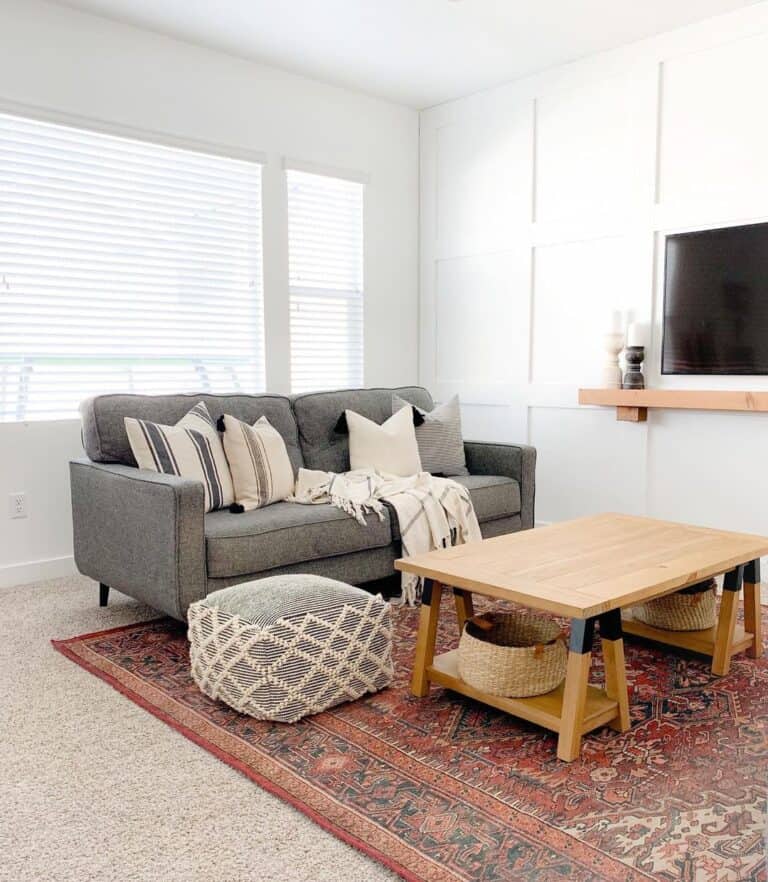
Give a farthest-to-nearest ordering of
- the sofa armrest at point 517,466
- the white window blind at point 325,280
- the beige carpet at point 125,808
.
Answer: the white window blind at point 325,280 < the sofa armrest at point 517,466 < the beige carpet at point 125,808

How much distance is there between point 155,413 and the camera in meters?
3.48

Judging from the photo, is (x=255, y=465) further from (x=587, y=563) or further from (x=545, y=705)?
(x=545, y=705)

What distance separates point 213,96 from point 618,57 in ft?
7.06

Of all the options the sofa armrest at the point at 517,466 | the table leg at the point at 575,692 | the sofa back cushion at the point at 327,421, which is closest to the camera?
the table leg at the point at 575,692

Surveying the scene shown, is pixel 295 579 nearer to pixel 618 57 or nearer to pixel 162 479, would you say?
pixel 162 479

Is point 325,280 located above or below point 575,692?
above

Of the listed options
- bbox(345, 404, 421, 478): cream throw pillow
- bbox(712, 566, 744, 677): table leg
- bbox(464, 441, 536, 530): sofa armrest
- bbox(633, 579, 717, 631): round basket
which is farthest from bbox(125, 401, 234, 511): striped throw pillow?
bbox(712, 566, 744, 677): table leg

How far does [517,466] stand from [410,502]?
0.77 m

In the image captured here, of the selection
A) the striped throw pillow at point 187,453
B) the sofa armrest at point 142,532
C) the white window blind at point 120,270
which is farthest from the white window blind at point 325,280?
the sofa armrest at point 142,532

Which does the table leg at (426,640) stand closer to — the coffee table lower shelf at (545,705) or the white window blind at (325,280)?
the coffee table lower shelf at (545,705)

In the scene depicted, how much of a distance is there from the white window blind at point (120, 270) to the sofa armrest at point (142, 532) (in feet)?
2.65

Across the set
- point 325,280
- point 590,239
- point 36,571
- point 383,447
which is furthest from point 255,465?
point 590,239

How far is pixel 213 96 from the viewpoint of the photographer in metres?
4.43

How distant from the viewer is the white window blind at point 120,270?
3.82 metres
